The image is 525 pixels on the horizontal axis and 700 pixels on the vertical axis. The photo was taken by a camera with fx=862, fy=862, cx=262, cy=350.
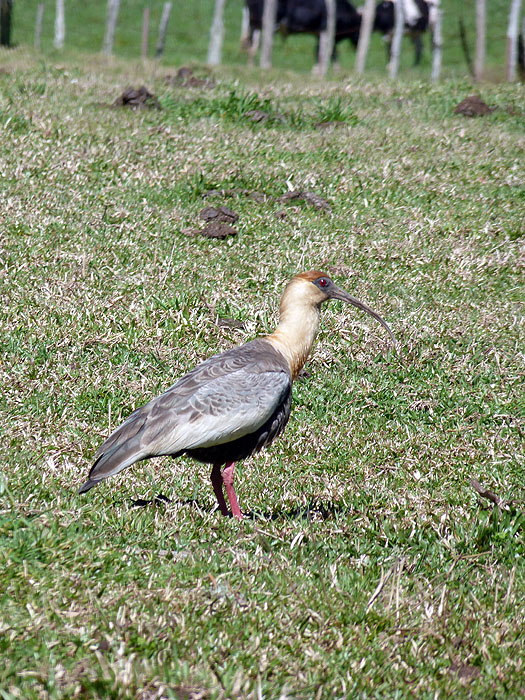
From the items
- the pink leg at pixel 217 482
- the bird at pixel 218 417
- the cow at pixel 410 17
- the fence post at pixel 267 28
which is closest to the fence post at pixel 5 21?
the fence post at pixel 267 28

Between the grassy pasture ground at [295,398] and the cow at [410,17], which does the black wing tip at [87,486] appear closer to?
the grassy pasture ground at [295,398]

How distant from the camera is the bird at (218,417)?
5574 mm

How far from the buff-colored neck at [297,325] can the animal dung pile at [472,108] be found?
37.7 feet

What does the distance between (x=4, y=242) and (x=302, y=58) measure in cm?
3207

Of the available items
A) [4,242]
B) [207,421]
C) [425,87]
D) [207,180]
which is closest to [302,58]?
[425,87]

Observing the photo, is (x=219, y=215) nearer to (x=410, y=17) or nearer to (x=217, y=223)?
(x=217, y=223)

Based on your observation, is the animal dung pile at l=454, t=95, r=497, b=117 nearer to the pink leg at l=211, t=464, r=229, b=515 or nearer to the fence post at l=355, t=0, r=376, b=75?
the fence post at l=355, t=0, r=376, b=75

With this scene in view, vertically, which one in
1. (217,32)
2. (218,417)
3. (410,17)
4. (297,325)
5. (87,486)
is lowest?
(87,486)

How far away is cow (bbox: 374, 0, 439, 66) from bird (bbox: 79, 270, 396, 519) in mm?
32407

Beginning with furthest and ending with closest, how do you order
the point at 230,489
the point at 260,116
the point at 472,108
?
the point at 472,108 → the point at 260,116 → the point at 230,489

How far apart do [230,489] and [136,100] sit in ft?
35.1

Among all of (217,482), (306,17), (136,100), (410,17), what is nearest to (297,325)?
(217,482)

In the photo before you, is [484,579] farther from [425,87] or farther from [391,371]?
[425,87]

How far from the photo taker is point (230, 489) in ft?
19.4
